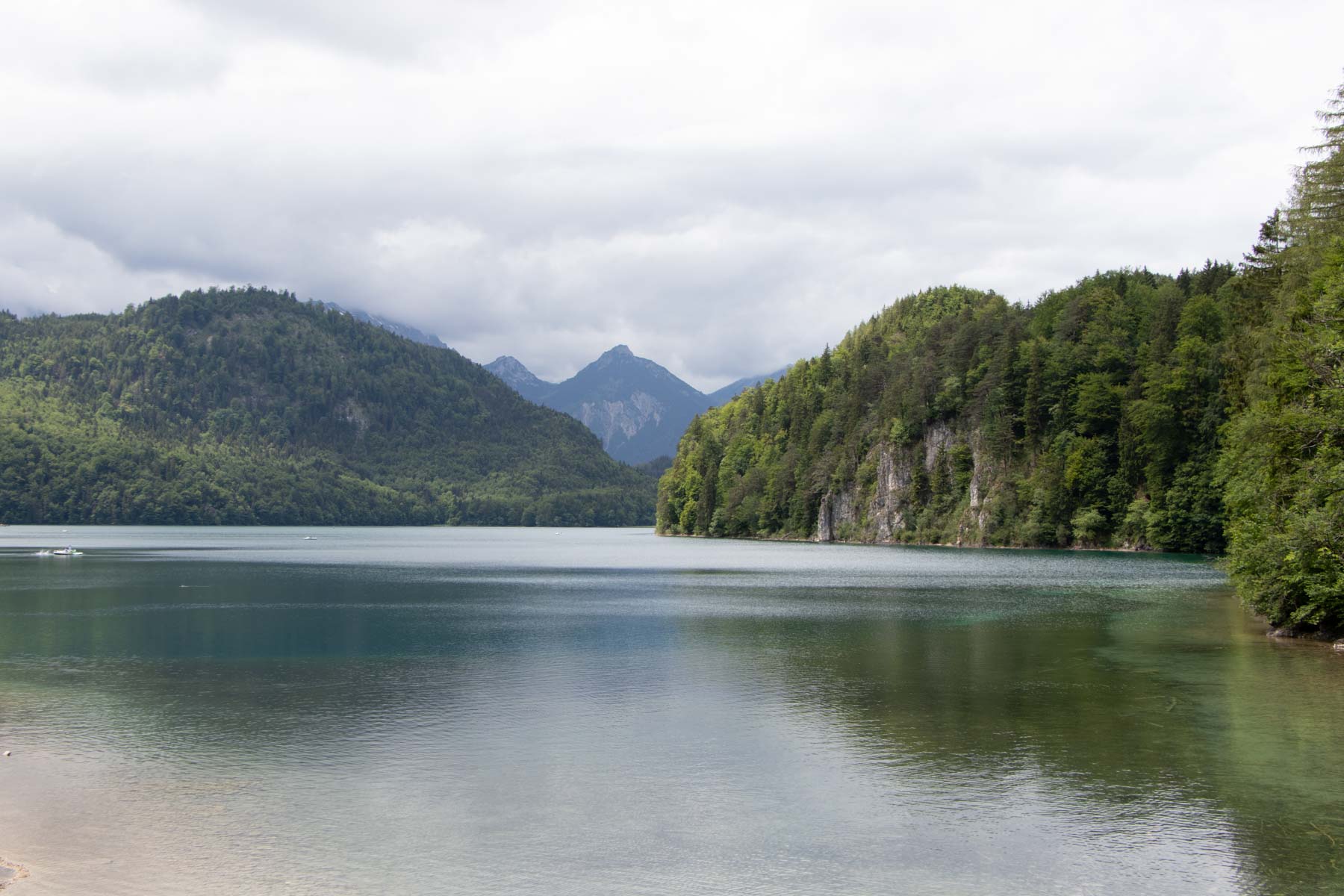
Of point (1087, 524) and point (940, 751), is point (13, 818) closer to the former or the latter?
point (940, 751)

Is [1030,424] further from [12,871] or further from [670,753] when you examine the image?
[12,871]

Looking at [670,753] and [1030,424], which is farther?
[1030,424]

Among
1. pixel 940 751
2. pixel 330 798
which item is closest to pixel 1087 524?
pixel 940 751

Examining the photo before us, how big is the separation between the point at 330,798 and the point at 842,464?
147077mm

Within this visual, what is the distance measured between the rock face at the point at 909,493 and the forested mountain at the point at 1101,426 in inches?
11.7

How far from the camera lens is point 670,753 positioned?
2316cm

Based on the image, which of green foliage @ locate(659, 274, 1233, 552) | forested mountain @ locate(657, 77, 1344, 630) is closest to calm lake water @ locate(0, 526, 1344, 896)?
forested mountain @ locate(657, 77, 1344, 630)

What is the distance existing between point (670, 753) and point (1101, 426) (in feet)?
373

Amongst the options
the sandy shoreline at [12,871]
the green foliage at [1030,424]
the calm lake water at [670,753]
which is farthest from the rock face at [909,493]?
the sandy shoreline at [12,871]

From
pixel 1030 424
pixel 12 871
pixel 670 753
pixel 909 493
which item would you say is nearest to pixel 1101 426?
pixel 1030 424

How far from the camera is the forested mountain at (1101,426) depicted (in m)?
40.2

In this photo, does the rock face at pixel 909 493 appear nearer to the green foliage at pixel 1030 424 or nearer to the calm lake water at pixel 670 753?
the green foliage at pixel 1030 424

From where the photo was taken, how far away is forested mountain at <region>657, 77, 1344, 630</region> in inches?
1583

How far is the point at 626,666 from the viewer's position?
35531mm
